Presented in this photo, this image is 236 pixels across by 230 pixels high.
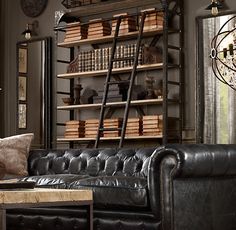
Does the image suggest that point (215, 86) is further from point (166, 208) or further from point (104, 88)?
point (166, 208)

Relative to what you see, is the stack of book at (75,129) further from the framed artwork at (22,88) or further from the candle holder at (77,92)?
the framed artwork at (22,88)

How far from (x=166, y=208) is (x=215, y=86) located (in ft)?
10.3

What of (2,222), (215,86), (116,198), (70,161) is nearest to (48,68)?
(215,86)

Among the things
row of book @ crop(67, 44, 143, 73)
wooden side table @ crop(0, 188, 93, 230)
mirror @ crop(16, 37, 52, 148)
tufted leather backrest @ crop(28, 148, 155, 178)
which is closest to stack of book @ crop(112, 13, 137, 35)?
row of book @ crop(67, 44, 143, 73)

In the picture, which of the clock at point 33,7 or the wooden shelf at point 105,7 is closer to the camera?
the wooden shelf at point 105,7

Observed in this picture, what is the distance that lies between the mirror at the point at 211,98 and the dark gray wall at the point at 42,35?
0.10 m

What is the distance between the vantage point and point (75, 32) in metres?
7.91

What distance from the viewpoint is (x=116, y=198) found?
423 cm

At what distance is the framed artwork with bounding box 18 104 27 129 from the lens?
8641 millimetres

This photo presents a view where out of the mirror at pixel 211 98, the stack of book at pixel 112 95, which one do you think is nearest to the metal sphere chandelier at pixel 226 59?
the mirror at pixel 211 98

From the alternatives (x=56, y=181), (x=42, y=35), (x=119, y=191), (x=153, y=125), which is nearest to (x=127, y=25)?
(x=153, y=125)

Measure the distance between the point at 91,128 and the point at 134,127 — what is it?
2.19 feet

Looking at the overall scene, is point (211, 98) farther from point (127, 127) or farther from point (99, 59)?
point (99, 59)

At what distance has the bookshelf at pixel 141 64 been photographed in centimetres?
698
